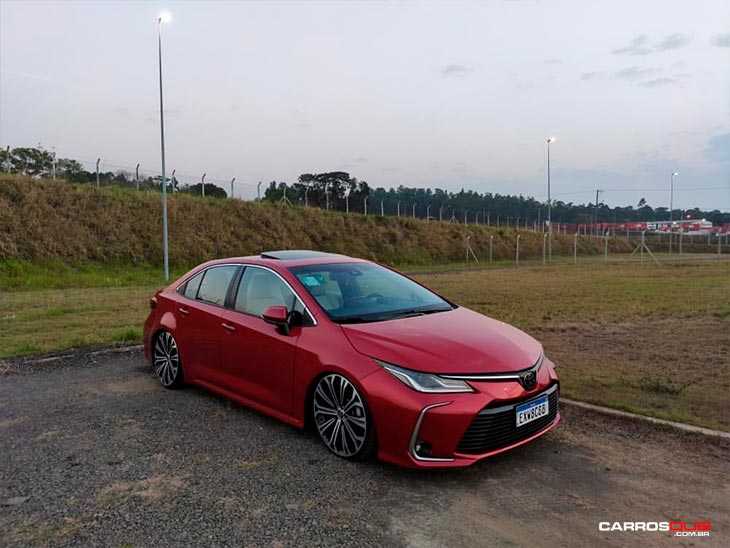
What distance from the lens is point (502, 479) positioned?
3.80 m

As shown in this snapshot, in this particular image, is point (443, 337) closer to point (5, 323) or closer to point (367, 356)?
point (367, 356)

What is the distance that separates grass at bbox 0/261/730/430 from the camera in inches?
225

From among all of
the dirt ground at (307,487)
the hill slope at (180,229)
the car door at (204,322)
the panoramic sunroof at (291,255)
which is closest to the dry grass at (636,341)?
the dirt ground at (307,487)

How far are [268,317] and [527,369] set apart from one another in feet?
6.56

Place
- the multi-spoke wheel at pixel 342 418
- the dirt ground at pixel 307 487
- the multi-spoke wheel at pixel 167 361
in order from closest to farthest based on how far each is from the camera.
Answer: the dirt ground at pixel 307 487 → the multi-spoke wheel at pixel 342 418 → the multi-spoke wheel at pixel 167 361

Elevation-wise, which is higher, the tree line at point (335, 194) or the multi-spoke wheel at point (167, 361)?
the tree line at point (335, 194)

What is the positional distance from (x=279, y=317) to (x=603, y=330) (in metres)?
6.62

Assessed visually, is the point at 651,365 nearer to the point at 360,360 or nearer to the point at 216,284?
the point at 360,360

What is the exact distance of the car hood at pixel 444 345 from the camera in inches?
150

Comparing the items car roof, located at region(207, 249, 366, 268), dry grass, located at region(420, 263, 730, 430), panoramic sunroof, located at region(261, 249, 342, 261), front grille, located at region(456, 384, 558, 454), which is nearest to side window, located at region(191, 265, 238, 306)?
car roof, located at region(207, 249, 366, 268)

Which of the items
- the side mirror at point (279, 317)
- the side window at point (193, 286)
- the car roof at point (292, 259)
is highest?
the car roof at point (292, 259)

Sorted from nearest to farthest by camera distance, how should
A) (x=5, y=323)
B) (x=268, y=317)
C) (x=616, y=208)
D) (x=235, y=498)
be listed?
(x=235, y=498), (x=268, y=317), (x=5, y=323), (x=616, y=208)

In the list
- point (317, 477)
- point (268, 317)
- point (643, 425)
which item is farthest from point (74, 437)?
point (643, 425)

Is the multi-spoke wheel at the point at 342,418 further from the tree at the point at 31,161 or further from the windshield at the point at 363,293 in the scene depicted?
the tree at the point at 31,161
